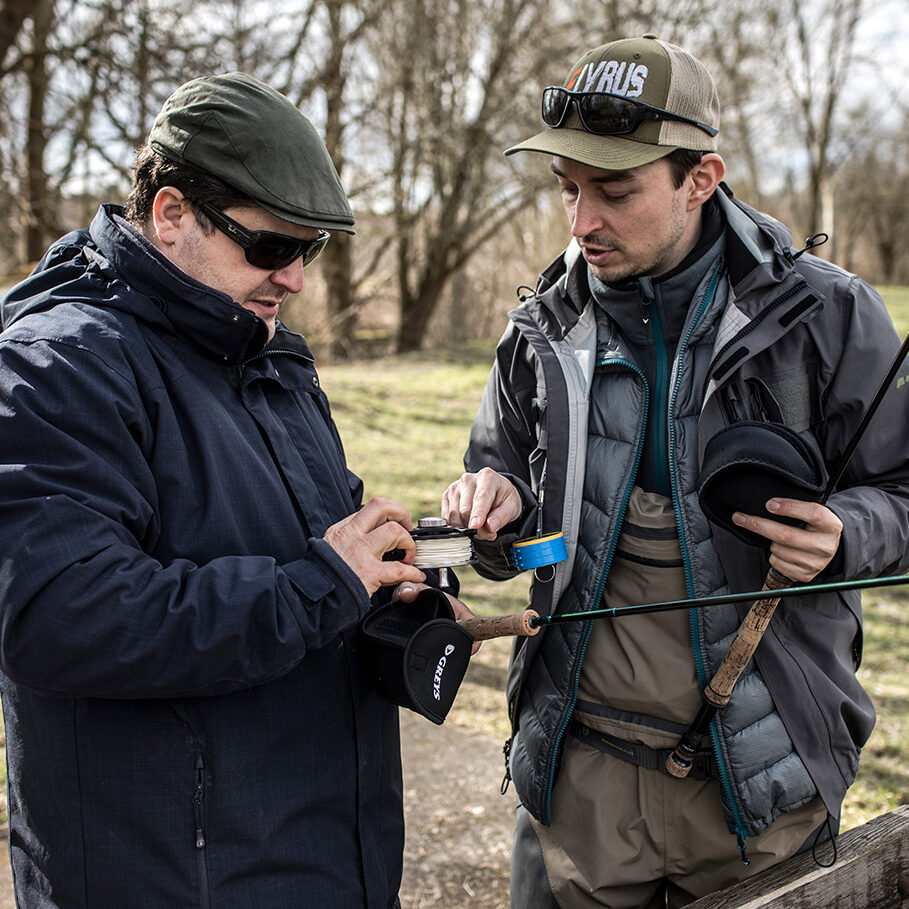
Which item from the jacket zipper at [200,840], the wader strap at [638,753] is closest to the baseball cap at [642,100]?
the wader strap at [638,753]

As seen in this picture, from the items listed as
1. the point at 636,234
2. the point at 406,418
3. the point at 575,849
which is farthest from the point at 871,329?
the point at 406,418

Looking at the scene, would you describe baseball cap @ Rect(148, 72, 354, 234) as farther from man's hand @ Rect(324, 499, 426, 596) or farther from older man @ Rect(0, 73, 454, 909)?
man's hand @ Rect(324, 499, 426, 596)

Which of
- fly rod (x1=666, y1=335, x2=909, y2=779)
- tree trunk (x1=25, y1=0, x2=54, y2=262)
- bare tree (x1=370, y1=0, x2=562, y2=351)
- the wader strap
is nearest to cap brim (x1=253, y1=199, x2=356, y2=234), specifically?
fly rod (x1=666, y1=335, x2=909, y2=779)

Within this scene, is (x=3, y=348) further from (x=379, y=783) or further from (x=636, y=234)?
(x=636, y=234)

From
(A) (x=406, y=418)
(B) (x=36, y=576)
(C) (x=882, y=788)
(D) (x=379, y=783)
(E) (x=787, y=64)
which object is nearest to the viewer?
(B) (x=36, y=576)

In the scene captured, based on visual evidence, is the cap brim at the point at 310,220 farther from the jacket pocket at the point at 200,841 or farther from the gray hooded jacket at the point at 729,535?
the jacket pocket at the point at 200,841

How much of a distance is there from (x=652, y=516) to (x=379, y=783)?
2.88 feet

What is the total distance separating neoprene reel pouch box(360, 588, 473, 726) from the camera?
75.5 inches

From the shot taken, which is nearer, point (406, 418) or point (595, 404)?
point (595, 404)

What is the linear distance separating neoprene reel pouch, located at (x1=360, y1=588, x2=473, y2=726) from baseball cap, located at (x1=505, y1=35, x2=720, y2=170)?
1.14 meters

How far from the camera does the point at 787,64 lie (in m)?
24.6

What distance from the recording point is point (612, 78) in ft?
7.57

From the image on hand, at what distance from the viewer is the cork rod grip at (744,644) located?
2.04 metres

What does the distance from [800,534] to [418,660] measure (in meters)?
0.83
